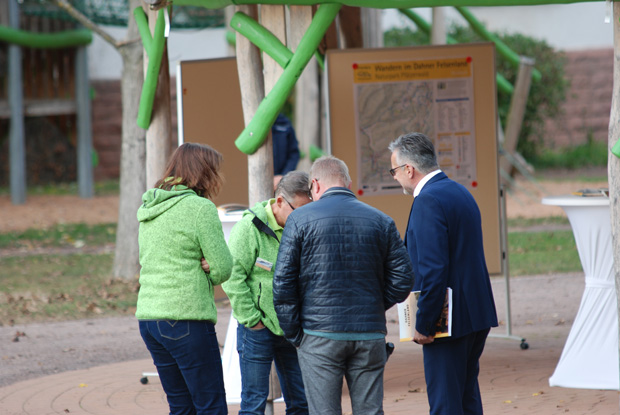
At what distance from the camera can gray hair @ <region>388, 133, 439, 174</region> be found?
4.21 meters

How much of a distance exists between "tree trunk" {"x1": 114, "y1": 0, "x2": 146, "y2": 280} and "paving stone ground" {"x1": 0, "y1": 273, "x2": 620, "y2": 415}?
10.1 ft

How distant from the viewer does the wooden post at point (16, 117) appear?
1872 cm

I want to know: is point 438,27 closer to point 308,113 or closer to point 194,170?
point 308,113

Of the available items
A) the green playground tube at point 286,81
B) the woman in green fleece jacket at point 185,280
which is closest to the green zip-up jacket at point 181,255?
the woman in green fleece jacket at point 185,280

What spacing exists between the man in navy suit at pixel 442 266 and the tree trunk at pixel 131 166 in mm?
7358

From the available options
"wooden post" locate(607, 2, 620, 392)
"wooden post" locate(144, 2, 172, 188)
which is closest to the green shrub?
"wooden post" locate(144, 2, 172, 188)

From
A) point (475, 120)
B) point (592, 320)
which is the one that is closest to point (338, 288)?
point (592, 320)

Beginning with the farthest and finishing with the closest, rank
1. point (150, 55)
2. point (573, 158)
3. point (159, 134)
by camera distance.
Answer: point (573, 158) → point (159, 134) → point (150, 55)

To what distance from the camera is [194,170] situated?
4.25 meters

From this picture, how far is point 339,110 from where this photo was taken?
23.6 ft

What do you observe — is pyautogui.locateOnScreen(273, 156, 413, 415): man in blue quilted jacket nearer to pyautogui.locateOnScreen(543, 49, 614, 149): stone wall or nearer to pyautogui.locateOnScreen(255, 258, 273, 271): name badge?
pyautogui.locateOnScreen(255, 258, 273, 271): name badge

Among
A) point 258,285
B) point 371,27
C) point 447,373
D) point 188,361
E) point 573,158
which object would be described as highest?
point 371,27

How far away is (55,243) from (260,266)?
10839 millimetres

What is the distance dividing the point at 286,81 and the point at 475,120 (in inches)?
86.9
